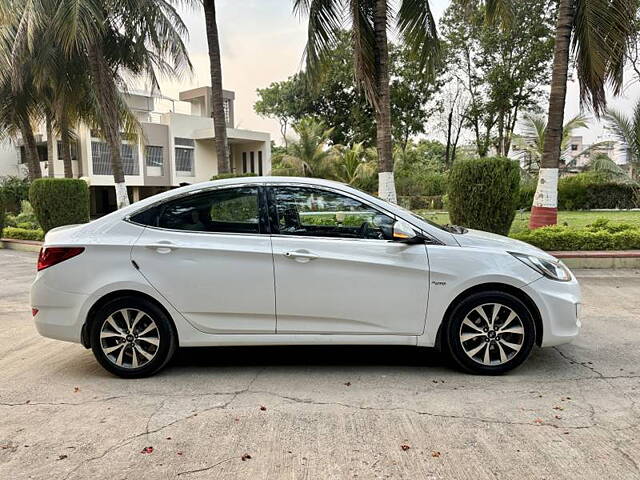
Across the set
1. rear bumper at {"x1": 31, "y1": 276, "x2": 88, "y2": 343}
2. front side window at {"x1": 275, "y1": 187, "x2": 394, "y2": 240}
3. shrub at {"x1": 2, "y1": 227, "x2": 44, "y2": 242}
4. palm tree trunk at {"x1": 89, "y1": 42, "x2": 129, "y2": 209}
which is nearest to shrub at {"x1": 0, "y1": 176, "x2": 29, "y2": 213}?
shrub at {"x1": 2, "y1": 227, "x2": 44, "y2": 242}

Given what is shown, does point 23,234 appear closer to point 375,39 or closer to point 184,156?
point 375,39

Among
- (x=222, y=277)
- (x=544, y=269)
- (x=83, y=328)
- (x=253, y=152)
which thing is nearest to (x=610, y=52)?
(x=544, y=269)

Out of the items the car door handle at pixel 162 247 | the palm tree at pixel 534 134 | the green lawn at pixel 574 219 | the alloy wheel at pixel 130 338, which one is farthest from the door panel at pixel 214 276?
the palm tree at pixel 534 134

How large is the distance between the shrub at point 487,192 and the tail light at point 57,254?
6.88 m

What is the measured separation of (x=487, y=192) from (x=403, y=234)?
5.50 meters

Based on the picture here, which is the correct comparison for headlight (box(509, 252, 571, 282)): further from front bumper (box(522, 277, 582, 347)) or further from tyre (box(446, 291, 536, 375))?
tyre (box(446, 291, 536, 375))

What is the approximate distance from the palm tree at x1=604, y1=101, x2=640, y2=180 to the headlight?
42.5 feet

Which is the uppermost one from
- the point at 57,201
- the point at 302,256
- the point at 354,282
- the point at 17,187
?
the point at 17,187

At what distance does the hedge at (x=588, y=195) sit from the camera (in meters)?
25.1


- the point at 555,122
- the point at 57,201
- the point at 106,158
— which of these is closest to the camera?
the point at 555,122

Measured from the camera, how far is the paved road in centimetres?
290

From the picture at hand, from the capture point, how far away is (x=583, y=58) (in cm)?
1001

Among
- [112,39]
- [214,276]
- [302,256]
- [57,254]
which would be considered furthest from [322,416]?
[112,39]

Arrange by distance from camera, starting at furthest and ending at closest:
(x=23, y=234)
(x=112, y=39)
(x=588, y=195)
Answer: (x=588, y=195), (x=23, y=234), (x=112, y=39)
